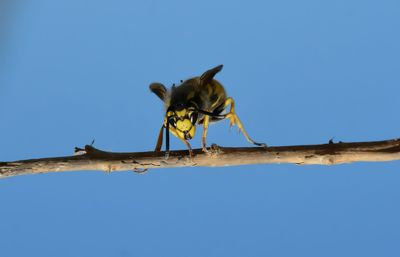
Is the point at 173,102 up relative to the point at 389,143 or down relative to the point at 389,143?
up

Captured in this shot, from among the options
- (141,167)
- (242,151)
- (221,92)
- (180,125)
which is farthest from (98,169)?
(221,92)

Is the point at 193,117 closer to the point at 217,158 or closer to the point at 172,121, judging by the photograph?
the point at 172,121

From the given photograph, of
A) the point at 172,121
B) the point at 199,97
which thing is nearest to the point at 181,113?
the point at 172,121

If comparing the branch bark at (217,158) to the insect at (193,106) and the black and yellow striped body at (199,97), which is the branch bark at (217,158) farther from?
the black and yellow striped body at (199,97)

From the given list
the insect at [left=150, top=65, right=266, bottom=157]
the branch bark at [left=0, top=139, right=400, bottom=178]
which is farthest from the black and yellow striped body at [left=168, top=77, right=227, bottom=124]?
the branch bark at [left=0, top=139, right=400, bottom=178]

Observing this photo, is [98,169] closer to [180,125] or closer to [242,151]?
[180,125]
